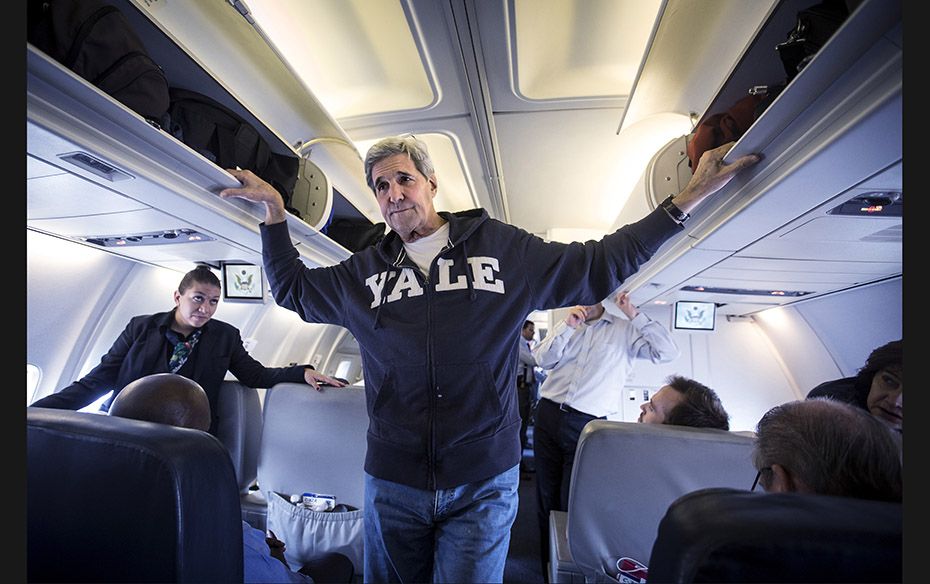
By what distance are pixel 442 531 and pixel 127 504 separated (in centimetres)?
91

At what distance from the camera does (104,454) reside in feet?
2.45

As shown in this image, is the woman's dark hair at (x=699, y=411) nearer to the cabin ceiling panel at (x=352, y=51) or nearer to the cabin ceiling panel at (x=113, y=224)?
the cabin ceiling panel at (x=352, y=51)

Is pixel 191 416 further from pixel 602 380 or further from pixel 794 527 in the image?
pixel 602 380

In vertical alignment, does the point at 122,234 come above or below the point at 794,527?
above

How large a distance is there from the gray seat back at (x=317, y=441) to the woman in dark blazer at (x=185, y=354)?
21 cm

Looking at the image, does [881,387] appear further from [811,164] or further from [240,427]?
[240,427]

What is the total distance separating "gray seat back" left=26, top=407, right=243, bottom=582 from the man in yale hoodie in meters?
0.62

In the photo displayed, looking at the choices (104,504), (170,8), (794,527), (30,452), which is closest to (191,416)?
(30,452)

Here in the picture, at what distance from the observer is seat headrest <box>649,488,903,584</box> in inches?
18.9

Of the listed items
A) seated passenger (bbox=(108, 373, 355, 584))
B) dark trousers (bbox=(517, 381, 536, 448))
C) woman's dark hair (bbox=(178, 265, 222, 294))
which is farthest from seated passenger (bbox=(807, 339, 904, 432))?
dark trousers (bbox=(517, 381, 536, 448))

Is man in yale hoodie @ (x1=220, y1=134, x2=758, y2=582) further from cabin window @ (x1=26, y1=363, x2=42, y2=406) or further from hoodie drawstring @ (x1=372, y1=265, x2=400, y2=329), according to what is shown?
cabin window @ (x1=26, y1=363, x2=42, y2=406)

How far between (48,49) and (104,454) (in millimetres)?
1510

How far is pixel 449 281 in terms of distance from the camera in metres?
1.43

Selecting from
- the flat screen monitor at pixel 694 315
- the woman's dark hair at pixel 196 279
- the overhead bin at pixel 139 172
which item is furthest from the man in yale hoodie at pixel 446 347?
the flat screen monitor at pixel 694 315
